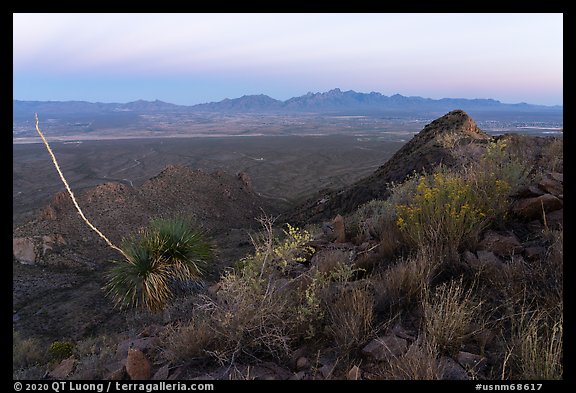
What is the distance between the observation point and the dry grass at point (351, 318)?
360 centimetres

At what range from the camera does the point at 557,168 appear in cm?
802

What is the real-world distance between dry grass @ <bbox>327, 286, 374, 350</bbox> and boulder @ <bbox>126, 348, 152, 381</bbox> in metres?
1.82

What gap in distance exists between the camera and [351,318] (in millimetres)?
3672

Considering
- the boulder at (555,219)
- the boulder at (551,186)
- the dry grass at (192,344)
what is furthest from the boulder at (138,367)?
the boulder at (551,186)

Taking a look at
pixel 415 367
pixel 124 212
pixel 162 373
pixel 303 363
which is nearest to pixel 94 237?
pixel 124 212

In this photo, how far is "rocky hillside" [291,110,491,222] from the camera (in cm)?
1791

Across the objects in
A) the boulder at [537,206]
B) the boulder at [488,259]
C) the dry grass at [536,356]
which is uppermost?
the boulder at [537,206]

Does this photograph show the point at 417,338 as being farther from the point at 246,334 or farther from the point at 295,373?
the point at 246,334

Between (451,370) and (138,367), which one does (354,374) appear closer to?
(451,370)

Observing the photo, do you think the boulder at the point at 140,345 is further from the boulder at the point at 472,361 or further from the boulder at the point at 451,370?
the boulder at the point at 472,361

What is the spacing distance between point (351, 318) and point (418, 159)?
16.8 metres

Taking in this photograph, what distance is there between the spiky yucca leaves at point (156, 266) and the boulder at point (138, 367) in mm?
4673
